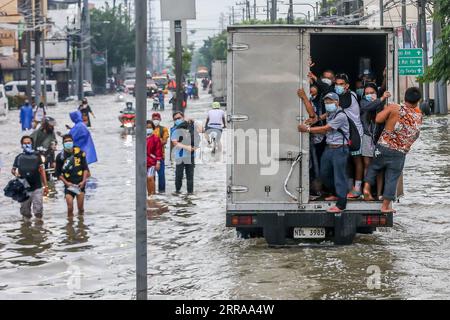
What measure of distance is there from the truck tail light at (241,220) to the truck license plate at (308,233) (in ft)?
2.25

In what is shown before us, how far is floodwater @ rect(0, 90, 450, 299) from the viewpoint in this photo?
12.9 meters

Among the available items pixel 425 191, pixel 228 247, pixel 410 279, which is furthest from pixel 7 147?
pixel 410 279

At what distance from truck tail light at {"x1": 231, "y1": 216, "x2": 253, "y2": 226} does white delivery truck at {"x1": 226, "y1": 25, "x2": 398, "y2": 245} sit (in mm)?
14

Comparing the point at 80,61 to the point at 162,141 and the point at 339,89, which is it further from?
the point at 339,89

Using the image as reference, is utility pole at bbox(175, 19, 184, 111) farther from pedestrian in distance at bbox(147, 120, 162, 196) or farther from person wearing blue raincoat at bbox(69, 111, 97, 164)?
pedestrian in distance at bbox(147, 120, 162, 196)

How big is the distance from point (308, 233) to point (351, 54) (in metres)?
4.61

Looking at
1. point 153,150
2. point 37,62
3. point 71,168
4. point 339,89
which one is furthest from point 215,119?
point 37,62

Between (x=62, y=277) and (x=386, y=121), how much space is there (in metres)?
4.79

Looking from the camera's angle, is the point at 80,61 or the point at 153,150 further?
the point at 80,61

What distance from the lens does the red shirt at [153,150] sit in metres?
21.8

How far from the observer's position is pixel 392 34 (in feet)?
49.3

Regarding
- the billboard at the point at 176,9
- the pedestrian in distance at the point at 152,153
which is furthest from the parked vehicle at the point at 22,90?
the pedestrian in distance at the point at 152,153

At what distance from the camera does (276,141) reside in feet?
49.0
